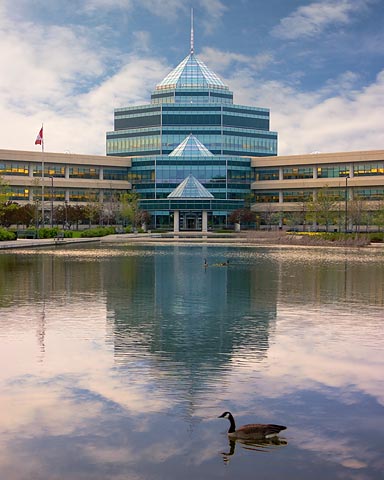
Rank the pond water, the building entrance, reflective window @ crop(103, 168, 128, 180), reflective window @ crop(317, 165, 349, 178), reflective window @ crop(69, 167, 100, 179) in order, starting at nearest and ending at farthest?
the pond water < reflective window @ crop(317, 165, 349, 178) < the building entrance < reflective window @ crop(69, 167, 100, 179) < reflective window @ crop(103, 168, 128, 180)

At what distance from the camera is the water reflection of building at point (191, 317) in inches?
571

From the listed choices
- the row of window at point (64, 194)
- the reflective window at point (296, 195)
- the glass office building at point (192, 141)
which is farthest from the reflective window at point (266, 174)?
the row of window at point (64, 194)

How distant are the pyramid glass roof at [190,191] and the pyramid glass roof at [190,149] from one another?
1158 centimetres

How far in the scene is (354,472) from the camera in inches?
333

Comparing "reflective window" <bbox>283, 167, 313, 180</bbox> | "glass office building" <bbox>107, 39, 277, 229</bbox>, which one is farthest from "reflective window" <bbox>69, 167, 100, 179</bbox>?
"reflective window" <bbox>283, 167, 313, 180</bbox>

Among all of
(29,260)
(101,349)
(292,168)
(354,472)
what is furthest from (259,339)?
(292,168)

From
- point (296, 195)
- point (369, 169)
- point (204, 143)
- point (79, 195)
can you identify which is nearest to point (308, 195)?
point (296, 195)

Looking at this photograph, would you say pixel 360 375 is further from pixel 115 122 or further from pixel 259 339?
pixel 115 122

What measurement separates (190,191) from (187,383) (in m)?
125

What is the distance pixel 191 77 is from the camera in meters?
166

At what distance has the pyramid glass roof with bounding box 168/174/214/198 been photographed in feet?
444

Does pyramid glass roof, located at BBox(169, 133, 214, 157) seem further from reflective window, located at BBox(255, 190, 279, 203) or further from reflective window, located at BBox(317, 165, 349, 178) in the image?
reflective window, located at BBox(317, 165, 349, 178)

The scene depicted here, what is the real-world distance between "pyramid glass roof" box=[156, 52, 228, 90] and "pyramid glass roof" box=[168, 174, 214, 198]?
34777mm

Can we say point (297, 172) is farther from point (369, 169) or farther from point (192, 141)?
point (192, 141)
